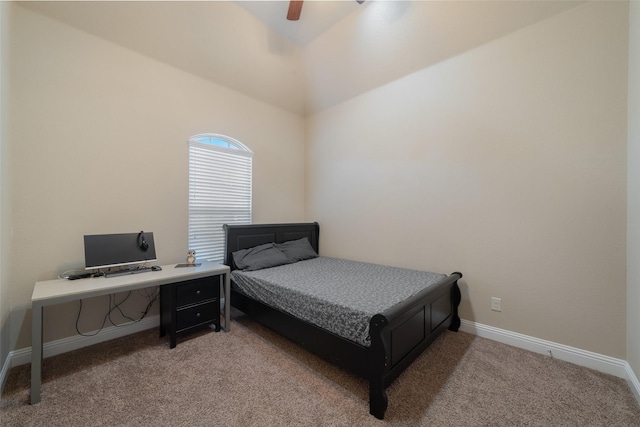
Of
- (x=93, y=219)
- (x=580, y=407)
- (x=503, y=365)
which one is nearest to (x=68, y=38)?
(x=93, y=219)

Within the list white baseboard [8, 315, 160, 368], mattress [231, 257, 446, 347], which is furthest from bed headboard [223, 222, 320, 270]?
white baseboard [8, 315, 160, 368]

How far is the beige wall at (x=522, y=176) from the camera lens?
6.37 feet

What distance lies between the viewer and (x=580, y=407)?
156cm

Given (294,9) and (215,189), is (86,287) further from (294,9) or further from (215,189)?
(294,9)

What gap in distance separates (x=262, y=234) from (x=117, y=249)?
62.1 inches

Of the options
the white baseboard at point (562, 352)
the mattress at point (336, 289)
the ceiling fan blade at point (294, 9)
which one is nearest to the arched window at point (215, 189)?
the mattress at point (336, 289)

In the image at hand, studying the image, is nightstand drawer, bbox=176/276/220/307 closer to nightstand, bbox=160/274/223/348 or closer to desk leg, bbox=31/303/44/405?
nightstand, bbox=160/274/223/348

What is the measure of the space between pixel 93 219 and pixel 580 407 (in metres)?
4.07

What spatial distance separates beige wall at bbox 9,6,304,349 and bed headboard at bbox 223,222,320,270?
0.52 m

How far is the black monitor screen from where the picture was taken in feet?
7.11

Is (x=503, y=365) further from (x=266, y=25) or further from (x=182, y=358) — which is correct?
(x=266, y=25)

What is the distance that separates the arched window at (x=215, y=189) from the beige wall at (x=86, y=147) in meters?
0.13

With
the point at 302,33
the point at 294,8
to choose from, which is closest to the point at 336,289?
the point at 294,8

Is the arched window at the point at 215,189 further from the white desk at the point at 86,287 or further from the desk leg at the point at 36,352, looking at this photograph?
the desk leg at the point at 36,352
